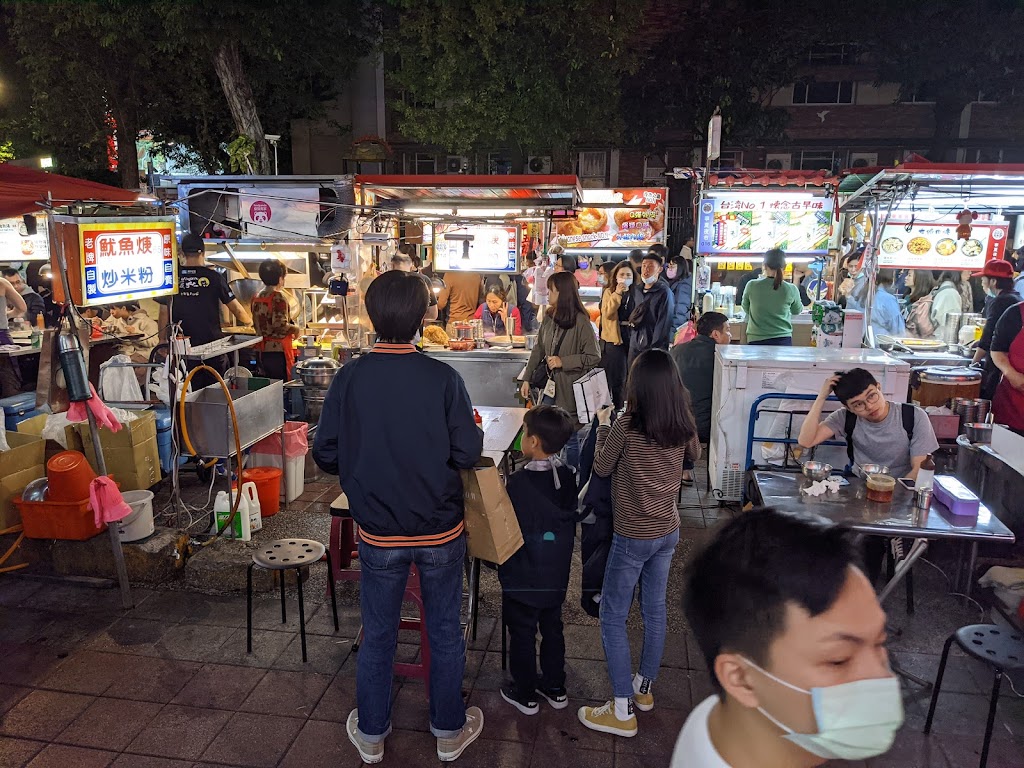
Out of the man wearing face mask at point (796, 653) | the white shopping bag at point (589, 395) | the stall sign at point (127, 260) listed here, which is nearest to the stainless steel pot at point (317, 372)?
the stall sign at point (127, 260)

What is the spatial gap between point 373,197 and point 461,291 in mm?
1821

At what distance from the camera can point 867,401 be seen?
4.55 meters

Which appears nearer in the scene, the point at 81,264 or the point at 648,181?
the point at 81,264

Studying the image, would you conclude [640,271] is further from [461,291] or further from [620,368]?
[461,291]

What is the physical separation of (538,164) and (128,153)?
13.3m

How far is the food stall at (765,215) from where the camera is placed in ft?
31.0

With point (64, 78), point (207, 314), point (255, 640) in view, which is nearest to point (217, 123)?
point (64, 78)

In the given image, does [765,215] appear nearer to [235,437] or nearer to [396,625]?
[235,437]

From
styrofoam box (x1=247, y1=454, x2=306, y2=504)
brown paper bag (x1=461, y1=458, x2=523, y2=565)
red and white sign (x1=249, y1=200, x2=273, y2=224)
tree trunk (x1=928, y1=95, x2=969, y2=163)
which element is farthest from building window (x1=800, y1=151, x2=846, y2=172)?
brown paper bag (x1=461, y1=458, x2=523, y2=565)

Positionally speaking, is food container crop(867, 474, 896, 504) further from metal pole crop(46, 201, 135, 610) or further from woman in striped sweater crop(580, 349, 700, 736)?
metal pole crop(46, 201, 135, 610)

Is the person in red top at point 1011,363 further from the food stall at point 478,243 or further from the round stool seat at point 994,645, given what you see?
the food stall at point 478,243

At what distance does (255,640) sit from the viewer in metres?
4.62

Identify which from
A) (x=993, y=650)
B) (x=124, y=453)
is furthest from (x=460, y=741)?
(x=124, y=453)

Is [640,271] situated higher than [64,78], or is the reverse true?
[64,78]
